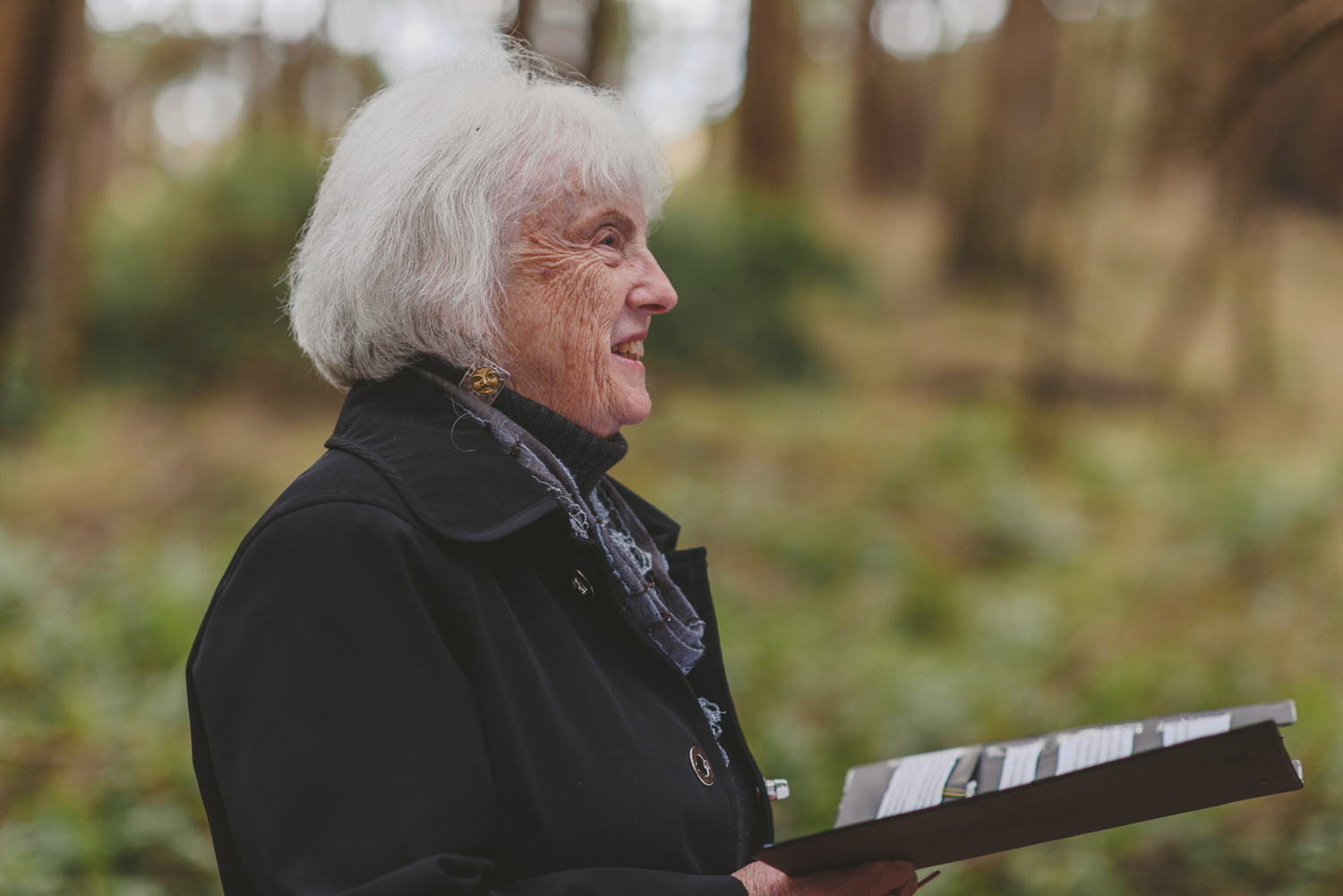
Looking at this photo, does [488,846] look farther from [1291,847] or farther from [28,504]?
[28,504]

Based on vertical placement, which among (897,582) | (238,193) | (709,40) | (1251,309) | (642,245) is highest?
(709,40)

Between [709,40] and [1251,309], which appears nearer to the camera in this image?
[1251,309]

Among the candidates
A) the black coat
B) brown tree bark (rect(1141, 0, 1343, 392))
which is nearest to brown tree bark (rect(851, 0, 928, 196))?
brown tree bark (rect(1141, 0, 1343, 392))

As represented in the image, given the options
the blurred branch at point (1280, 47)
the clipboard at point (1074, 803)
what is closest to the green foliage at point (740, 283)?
the blurred branch at point (1280, 47)

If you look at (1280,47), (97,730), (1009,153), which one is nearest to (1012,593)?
(1280,47)

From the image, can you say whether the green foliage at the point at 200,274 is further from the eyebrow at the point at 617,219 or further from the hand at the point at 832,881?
the hand at the point at 832,881

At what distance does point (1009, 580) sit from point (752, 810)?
5463 millimetres

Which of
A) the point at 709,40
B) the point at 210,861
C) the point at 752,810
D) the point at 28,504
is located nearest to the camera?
the point at 752,810

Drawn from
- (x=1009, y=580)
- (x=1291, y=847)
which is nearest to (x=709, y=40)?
(x=1009, y=580)

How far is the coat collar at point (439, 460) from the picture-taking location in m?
1.36

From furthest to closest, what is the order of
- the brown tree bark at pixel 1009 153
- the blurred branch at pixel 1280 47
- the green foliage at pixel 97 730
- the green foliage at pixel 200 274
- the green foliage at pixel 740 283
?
1. the brown tree bark at pixel 1009 153
2. the green foliage at pixel 740 283
3. the green foliage at pixel 200 274
4. the green foliage at pixel 97 730
5. the blurred branch at pixel 1280 47

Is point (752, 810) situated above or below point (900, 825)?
below

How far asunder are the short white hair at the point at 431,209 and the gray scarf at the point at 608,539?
0.33 ft

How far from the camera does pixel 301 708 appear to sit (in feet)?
3.98
